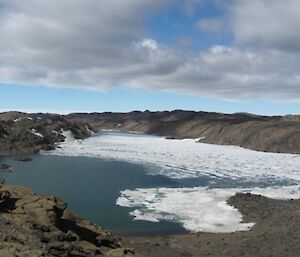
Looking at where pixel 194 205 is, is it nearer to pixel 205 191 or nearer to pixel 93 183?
pixel 205 191

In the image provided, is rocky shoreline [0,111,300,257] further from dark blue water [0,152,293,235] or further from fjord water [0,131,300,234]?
dark blue water [0,152,293,235]

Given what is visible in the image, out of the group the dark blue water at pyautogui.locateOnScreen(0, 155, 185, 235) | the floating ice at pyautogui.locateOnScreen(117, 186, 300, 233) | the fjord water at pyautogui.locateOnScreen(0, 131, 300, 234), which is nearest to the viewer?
the dark blue water at pyautogui.locateOnScreen(0, 155, 185, 235)

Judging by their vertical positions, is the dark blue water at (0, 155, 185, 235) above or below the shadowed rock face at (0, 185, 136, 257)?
below

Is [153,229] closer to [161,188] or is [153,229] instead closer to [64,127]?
[161,188]

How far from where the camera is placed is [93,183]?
40219 millimetres

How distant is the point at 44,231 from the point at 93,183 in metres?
27.1

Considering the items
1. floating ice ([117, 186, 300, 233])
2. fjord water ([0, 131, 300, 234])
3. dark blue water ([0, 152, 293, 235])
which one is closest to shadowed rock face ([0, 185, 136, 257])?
dark blue water ([0, 152, 293, 235])

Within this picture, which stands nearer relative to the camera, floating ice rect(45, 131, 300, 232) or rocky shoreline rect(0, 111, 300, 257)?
rocky shoreline rect(0, 111, 300, 257)

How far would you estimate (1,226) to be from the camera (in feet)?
40.0

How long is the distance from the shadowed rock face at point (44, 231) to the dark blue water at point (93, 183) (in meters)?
8.87

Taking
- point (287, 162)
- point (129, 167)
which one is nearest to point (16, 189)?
point (129, 167)

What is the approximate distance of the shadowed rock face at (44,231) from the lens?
437 inches

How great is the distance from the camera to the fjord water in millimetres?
26875

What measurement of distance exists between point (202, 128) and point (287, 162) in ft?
218
